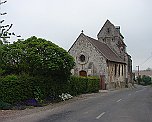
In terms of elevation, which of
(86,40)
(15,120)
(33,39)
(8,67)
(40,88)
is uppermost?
(86,40)

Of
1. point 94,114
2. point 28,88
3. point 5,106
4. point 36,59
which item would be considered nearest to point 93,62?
point 36,59

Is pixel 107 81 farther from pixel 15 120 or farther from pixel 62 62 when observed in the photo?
pixel 15 120

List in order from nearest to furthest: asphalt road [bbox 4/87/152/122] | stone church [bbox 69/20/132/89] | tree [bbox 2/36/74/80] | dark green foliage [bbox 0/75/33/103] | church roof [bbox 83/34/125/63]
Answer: asphalt road [bbox 4/87/152/122] < dark green foliage [bbox 0/75/33/103] < tree [bbox 2/36/74/80] < stone church [bbox 69/20/132/89] < church roof [bbox 83/34/125/63]

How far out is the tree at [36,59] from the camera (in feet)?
71.1

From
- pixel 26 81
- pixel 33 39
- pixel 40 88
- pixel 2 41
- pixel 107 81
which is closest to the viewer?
pixel 2 41

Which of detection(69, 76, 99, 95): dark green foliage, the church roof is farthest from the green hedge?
the church roof

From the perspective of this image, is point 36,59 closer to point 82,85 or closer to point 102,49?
point 82,85

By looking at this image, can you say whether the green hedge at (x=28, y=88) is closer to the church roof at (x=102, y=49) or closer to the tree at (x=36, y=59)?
the tree at (x=36, y=59)

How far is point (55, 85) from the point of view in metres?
23.6

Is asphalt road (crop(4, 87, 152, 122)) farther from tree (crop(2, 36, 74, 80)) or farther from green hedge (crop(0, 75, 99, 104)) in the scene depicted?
tree (crop(2, 36, 74, 80))

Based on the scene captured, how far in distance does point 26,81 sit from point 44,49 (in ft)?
10.2

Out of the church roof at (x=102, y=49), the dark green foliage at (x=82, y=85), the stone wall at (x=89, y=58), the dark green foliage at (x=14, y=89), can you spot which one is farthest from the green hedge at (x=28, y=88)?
the church roof at (x=102, y=49)

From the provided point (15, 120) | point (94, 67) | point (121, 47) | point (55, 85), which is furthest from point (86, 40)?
point (15, 120)

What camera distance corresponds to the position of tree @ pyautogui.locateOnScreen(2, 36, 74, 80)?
2167cm
